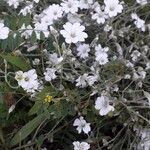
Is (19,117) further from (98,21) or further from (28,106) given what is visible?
(98,21)

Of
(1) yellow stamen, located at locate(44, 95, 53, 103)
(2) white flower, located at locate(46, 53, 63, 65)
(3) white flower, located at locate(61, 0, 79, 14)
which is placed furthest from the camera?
(3) white flower, located at locate(61, 0, 79, 14)

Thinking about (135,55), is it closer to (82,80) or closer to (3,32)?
(82,80)

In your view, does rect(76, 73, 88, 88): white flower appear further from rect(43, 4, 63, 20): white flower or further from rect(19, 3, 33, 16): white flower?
rect(19, 3, 33, 16): white flower

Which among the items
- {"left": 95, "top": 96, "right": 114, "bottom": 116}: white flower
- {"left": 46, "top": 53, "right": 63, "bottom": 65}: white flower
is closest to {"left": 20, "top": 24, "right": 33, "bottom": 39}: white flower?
{"left": 46, "top": 53, "right": 63, "bottom": 65}: white flower

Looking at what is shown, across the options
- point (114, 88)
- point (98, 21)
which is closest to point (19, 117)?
point (114, 88)

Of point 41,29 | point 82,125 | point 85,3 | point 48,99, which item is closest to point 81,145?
point 82,125
